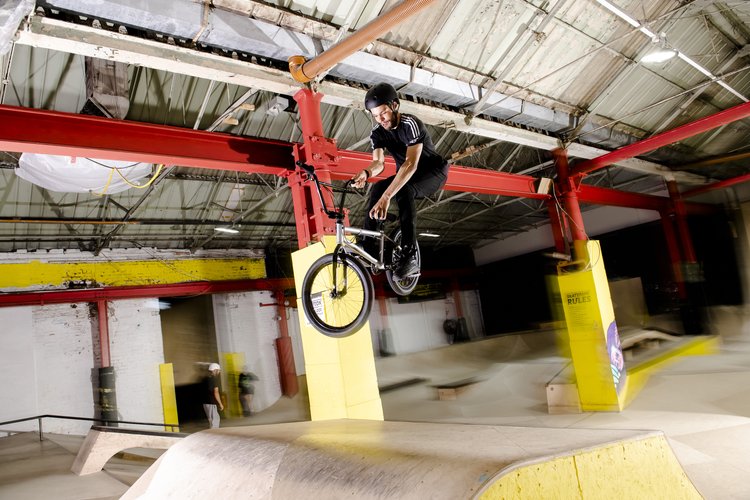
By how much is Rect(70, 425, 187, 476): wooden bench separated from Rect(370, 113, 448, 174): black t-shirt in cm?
412

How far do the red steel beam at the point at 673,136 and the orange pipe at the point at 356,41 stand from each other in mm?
5957

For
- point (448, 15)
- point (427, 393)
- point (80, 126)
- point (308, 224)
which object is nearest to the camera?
point (80, 126)

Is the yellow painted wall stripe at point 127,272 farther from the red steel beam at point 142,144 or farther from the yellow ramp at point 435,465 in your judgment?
the yellow ramp at point 435,465

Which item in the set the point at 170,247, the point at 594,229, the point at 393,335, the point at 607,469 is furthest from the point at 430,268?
the point at 607,469

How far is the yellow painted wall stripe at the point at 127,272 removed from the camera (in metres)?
11.1

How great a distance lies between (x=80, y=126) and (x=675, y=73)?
9.65m

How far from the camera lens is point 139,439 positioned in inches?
206

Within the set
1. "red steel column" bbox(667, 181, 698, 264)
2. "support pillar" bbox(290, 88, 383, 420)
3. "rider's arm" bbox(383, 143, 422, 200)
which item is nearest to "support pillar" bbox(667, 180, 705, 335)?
"red steel column" bbox(667, 181, 698, 264)

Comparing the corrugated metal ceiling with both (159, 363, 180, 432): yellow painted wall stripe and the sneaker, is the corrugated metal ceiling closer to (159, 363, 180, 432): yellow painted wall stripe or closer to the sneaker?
the sneaker

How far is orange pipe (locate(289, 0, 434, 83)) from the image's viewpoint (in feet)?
11.3

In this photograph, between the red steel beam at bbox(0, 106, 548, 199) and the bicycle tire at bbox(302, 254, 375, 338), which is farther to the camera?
the red steel beam at bbox(0, 106, 548, 199)

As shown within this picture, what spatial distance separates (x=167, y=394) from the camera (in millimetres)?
12453

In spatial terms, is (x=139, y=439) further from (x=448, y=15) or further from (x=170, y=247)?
(x=170, y=247)

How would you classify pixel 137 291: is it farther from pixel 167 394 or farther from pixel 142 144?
pixel 142 144
